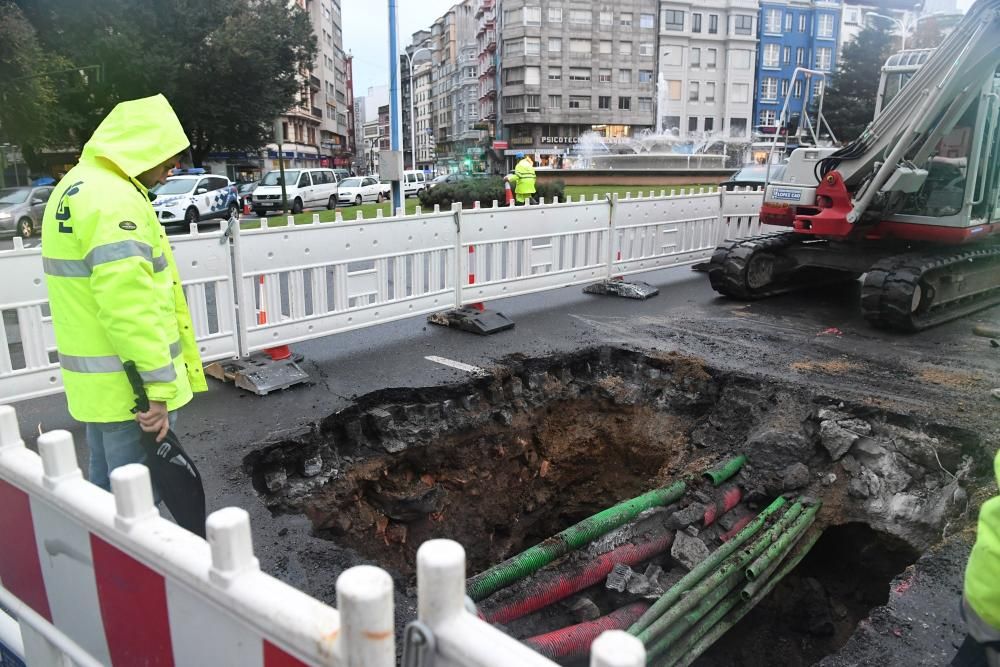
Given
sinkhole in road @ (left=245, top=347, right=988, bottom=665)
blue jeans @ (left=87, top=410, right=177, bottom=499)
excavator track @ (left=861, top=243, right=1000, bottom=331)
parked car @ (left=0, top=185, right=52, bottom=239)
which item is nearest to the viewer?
blue jeans @ (left=87, top=410, right=177, bottom=499)

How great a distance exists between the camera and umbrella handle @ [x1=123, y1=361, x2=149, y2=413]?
9.94 feet

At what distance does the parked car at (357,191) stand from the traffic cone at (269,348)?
26222mm

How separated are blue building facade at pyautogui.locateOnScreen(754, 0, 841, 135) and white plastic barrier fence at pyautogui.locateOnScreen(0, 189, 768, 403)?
78367mm

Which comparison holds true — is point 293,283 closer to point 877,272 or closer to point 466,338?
point 466,338

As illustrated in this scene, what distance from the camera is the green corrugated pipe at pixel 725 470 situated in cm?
529

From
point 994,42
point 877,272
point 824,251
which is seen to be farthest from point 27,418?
point 994,42

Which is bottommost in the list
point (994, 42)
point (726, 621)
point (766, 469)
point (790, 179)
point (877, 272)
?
point (726, 621)

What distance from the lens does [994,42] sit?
8.00 meters

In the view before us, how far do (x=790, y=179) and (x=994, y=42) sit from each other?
2.73 m

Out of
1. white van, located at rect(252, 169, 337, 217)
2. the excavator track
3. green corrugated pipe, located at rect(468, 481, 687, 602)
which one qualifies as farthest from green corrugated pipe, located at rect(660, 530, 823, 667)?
white van, located at rect(252, 169, 337, 217)

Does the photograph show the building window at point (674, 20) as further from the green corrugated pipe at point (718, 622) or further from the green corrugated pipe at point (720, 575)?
the green corrugated pipe at point (718, 622)

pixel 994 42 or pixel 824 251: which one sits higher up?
pixel 994 42

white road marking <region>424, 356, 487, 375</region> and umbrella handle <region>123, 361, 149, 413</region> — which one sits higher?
umbrella handle <region>123, 361, 149, 413</region>

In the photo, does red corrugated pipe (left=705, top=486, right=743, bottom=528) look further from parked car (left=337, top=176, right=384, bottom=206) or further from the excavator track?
parked car (left=337, top=176, right=384, bottom=206)
